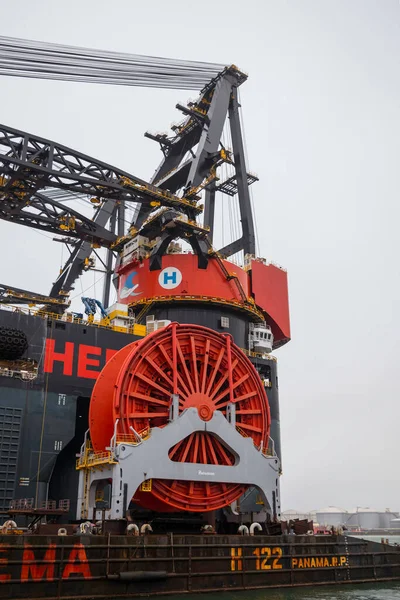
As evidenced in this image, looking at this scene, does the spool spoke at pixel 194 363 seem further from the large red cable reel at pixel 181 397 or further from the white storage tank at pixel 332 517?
A: the white storage tank at pixel 332 517

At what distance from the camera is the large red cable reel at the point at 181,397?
24359 millimetres

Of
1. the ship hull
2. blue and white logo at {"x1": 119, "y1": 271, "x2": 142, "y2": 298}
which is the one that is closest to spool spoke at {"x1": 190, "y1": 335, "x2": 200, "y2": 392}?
the ship hull

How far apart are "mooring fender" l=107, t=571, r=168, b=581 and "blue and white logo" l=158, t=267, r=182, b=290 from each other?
19.6 metres

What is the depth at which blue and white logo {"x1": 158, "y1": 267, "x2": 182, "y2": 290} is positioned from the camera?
122ft

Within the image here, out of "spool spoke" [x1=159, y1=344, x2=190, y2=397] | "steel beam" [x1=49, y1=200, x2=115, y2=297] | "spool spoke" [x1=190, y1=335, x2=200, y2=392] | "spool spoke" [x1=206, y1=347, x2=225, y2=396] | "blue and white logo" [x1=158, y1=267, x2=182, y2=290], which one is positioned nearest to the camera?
"spool spoke" [x1=159, y1=344, x2=190, y2=397]

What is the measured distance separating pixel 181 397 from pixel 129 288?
15.0 metres

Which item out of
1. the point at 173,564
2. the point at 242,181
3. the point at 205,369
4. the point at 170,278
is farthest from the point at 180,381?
the point at 242,181

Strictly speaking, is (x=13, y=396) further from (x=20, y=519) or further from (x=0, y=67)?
(x=0, y=67)

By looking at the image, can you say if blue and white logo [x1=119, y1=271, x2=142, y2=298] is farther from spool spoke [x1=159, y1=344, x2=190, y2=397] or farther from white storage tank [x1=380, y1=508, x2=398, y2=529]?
white storage tank [x1=380, y1=508, x2=398, y2=529]

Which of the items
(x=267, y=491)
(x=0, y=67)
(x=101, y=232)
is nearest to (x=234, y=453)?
(x=267, y=491)

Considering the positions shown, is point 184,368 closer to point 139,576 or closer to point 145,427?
point 145,427

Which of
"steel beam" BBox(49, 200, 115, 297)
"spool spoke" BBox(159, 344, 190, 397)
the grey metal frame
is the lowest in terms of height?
the grey metal frame

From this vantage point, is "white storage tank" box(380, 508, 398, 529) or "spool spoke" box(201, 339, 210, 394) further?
"white storage tank" box(380, 508, 398, 529)

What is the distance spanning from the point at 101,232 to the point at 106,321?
617 centimetres
